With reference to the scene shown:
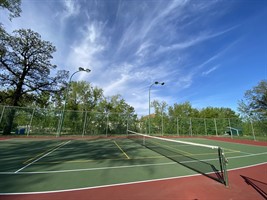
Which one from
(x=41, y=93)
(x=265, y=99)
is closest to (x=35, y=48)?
(x=41, y=93)

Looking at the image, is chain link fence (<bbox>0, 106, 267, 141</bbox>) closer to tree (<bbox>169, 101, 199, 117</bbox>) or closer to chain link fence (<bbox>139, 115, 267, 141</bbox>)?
chain link fence (<bbox>139, 115, 267, 141</bbox>)

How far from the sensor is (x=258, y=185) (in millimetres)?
5266

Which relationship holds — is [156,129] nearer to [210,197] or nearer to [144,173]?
[144,173]

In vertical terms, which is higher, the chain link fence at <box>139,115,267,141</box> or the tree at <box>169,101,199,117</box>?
the tree at <box>169,101,199,117</box>

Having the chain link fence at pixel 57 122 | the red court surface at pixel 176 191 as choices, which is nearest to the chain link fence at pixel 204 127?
the chain link fence at pixel 57 122

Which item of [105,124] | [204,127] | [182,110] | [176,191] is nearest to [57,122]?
[105,124]

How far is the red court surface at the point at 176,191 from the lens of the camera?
4.00 metres

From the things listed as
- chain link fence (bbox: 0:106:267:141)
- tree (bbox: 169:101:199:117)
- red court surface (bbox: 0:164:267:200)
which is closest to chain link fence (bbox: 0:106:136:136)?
chain link fence (bbox: 0:106:267:141)

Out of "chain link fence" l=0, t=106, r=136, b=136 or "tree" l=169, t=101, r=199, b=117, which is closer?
"chain link fence" l=0, t=106, r=136, b=136

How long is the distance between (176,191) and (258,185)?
339 cm

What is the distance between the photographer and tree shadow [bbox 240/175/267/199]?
4.69 metres

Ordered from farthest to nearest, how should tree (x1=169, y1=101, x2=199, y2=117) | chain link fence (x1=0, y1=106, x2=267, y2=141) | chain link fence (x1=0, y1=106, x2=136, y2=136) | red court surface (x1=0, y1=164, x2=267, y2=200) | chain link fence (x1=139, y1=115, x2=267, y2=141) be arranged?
1. tree (x1=169, y1=101, x2=199, y2=117)
2. chain link fence (x1=139, y1=115, x2=267, y2=141)
3. chain link fence (x1=0, y1=106, x2=267, y2=141)
4. chain link fence (x1=0, y1=106, x2=136, y2=136)
5. red court surface (x1=0, y1=164, x2=267, y2=200)

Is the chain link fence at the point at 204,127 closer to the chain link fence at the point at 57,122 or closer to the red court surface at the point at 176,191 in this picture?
the chain link fence at the point at 57,122

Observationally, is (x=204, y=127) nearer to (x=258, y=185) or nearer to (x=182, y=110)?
(x=182, y=110)
